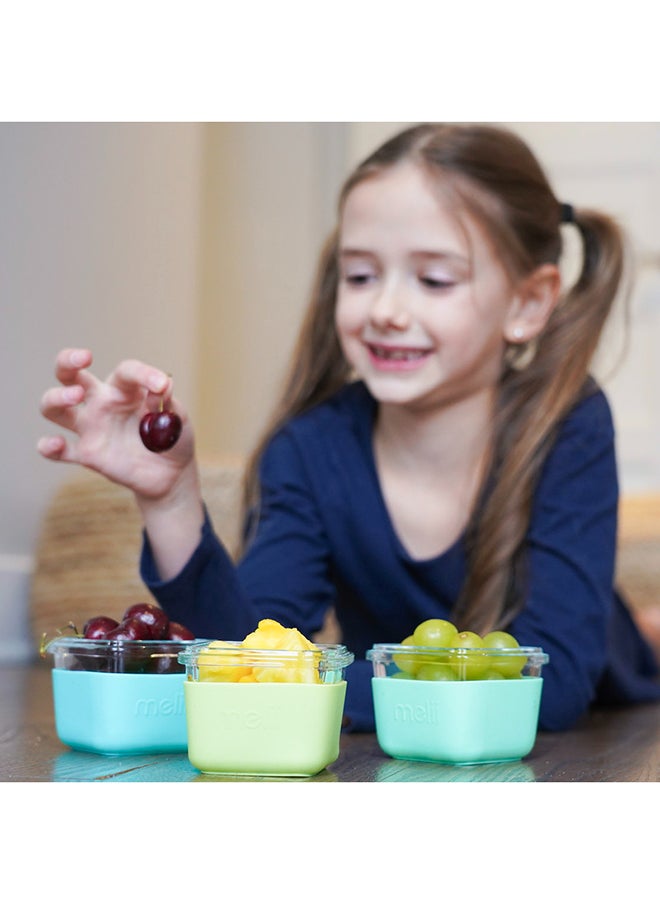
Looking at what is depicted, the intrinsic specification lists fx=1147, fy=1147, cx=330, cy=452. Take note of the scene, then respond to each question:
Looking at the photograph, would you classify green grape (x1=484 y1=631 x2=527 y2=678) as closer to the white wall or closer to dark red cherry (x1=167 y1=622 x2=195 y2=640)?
dark red cherry (x1=167 y1=622 x2=195 y2=640)

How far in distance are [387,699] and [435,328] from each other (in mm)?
597

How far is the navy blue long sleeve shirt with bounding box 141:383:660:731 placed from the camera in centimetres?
126

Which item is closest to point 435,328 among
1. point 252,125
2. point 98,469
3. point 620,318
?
point 98,469

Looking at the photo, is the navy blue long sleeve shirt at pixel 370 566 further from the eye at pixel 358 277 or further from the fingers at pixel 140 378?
the eye at pixel 358 277

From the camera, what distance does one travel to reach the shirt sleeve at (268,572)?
1.24 metres

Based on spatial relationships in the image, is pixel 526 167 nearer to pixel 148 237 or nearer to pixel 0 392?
pixel 0 392

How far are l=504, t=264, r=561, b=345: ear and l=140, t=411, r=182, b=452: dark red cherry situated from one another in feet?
2.16

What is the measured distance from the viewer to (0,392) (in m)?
2.26

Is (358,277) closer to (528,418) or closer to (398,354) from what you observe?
(398,354)

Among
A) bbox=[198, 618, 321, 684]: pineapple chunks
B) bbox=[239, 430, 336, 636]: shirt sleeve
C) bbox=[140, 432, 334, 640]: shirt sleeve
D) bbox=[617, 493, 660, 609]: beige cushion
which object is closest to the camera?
bbox=[198, 618, 321, 684]: pineapple chunks

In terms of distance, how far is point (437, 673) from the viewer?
970 millimetres

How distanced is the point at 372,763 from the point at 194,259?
2.15 metres

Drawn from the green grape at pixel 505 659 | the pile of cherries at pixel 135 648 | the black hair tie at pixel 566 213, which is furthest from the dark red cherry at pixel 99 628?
the black hair tie at pixel 566 213

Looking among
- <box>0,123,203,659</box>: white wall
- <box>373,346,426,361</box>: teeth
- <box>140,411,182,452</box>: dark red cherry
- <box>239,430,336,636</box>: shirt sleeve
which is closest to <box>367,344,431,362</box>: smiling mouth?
<box>373,346,426,361</box>: teeth
